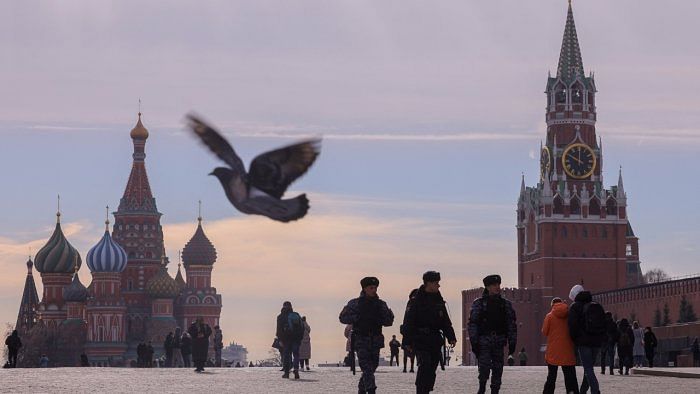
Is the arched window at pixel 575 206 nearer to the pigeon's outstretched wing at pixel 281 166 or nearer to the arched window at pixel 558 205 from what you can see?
the arched window at pixel 558 205

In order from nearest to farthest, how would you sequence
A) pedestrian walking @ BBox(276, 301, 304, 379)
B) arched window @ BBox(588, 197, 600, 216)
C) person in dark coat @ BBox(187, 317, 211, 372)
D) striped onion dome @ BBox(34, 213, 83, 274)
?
1. pedestrian walking @ BBox(276, 301, 304, 379)
2. person in dark coat @ BBox(187, 317, 211, 372)
3. arched window @ BBox(588, 197, 600, 216)
4. striped onion dome @ BBox(34, 213, 83, 274)

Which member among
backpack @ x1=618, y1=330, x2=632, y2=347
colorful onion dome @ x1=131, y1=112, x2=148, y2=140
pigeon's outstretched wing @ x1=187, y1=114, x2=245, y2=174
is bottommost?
pigeon's outstretched wing @ x1=187, y1=114, x2=245, y2=174

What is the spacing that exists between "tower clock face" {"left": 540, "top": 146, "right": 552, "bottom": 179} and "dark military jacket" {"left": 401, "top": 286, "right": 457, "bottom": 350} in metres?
A: 134

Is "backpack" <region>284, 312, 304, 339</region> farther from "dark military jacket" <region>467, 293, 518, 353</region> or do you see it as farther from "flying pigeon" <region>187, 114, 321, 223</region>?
"flying pigeon" <region>187, 114, 321, 223</region>

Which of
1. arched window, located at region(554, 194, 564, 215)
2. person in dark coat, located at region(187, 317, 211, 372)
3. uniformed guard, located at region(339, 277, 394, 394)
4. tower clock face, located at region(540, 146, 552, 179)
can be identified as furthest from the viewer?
tower clock face, located at region(540, 146, 552, 179)

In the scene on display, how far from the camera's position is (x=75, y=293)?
166625 millimetres

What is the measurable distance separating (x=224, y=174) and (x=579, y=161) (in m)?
143

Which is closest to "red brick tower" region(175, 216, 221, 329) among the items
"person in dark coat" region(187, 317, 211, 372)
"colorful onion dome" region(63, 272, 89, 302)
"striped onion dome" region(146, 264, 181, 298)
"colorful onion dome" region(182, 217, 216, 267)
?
"colorful onion dome" region(182, 217, 216, 267)

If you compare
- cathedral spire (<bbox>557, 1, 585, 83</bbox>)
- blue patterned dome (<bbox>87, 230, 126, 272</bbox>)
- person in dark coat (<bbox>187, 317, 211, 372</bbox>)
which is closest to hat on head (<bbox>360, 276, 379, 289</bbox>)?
person in dark coat (<bbox>187, 317, 211, 372</bbox>)

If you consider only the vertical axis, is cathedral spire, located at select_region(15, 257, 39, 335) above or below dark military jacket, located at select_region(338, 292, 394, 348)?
above

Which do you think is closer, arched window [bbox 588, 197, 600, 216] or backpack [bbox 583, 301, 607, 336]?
backpack [bbox 583, 301, 607, 336]

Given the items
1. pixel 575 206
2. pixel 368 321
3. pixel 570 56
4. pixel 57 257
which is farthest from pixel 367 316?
pixel 57 257

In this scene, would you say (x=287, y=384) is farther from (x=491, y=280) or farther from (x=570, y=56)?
(x=570, y=56)

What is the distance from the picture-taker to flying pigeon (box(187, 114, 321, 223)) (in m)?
8.20
